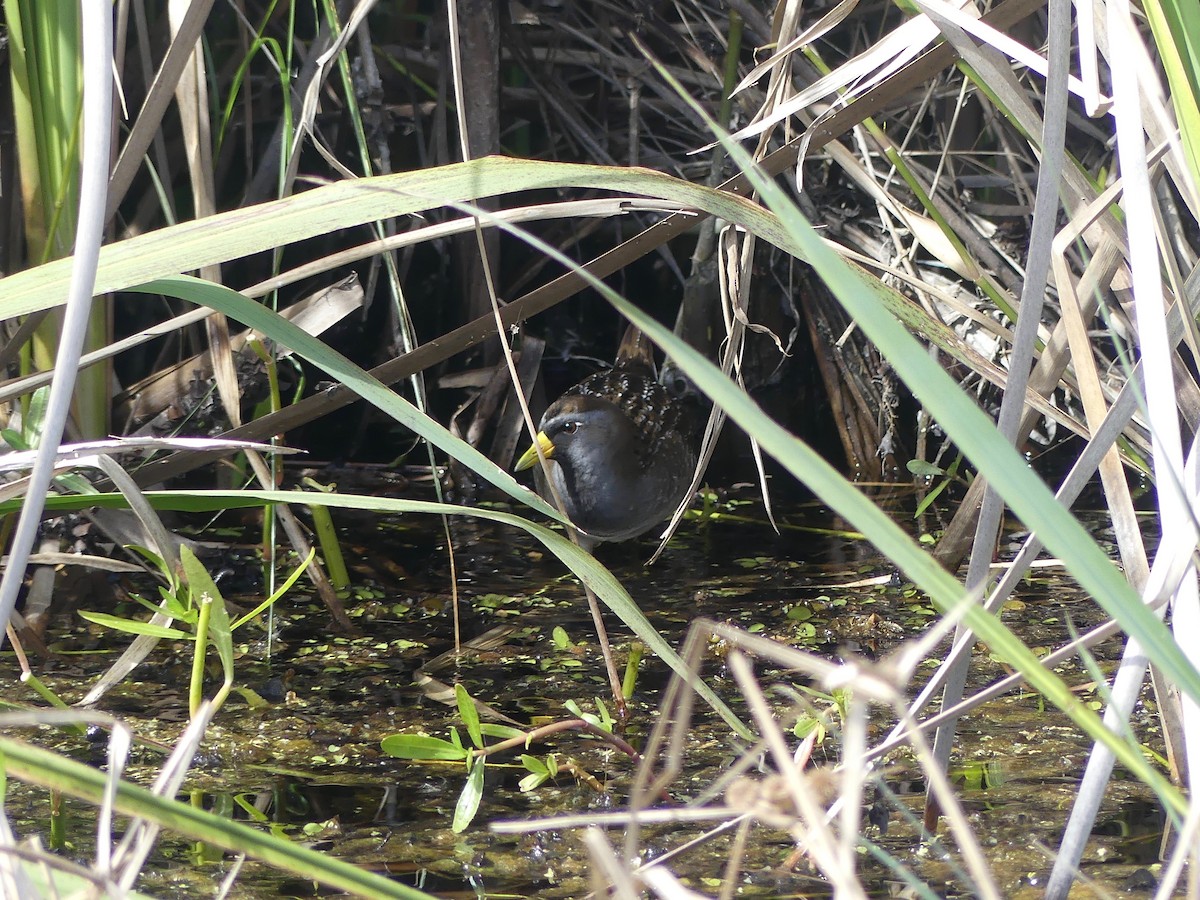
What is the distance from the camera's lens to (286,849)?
2.30 ft

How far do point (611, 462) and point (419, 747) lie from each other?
1.49m

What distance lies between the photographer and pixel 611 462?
2.69 metres

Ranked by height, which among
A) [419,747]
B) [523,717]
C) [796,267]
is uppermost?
[796,267]

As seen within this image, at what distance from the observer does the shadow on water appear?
1.22 metres

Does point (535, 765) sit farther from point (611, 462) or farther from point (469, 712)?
point (611, 462)

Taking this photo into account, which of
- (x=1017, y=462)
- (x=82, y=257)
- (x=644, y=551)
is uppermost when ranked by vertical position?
(x=82, y=257)

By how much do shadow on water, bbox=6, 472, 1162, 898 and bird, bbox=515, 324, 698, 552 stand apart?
151 millimetres

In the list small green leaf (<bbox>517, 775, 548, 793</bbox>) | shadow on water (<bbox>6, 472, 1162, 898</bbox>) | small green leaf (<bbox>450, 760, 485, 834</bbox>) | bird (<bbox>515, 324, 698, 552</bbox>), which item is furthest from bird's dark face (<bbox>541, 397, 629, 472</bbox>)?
small green leaf (<bbox>450, 760, 485, 834</bbox>)

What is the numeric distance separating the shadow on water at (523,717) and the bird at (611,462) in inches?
6.0

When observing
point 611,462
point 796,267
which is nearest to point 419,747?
point 611,462

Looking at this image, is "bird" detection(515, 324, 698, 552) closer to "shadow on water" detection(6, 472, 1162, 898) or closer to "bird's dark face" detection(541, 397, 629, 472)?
"bird's dark face" detection(541, 397, 629, 472)

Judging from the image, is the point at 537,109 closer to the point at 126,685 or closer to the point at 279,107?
the point at 279,107

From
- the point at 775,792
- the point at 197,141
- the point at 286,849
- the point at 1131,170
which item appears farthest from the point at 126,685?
the point at 1131,170

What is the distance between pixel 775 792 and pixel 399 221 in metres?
2.31
